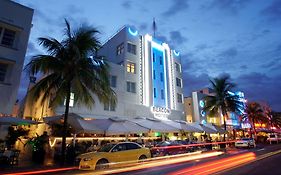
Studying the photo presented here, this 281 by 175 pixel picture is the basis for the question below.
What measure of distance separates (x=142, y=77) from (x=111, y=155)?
21518mm

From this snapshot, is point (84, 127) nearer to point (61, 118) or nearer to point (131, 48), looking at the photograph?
→ point (61, 118)

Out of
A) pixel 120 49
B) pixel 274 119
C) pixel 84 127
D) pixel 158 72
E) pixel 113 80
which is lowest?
pixel 84 127

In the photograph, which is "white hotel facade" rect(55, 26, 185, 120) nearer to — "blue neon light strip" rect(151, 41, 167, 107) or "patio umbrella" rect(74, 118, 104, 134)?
"blue neon light strip" rect(151, 41, 167, 107)

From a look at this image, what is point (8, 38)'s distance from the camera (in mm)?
19031

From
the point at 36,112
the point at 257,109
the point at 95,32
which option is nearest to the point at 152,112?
the point at 36,112

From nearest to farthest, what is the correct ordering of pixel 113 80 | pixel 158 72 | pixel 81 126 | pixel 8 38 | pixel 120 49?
1. pixel 81 126
2. pixel 8 38
3. pixel 113 80
4. pixel 120 49
5. pixel 158 72

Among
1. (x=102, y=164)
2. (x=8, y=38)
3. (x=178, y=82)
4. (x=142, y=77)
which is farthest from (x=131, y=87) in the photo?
(x=102, y=164)

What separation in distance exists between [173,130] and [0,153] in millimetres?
13803

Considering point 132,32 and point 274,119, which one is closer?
point 132,32

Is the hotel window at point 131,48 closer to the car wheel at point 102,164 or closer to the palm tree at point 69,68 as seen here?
the palm tree at point 69,68

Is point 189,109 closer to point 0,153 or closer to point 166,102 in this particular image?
point 166,102

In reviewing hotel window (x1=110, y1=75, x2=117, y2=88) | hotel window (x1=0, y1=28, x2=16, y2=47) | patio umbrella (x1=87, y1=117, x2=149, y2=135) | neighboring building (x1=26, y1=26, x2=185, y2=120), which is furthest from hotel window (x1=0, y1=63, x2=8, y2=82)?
hotel window (x1=110, y1=75, x2=117, y2=88)

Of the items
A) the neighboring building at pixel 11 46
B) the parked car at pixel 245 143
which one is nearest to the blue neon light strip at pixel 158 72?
the parked car at pixel 245 143

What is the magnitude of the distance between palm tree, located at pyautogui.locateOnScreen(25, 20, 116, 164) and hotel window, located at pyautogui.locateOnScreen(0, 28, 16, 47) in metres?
4.07
